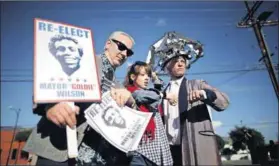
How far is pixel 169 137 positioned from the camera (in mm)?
1810

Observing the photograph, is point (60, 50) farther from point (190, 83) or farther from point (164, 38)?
point (164, 38)

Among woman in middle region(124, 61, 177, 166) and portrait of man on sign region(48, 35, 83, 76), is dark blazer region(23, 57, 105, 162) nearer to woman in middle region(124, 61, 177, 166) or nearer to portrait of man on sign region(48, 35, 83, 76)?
portrait of man on sign region(48, 35, 83, 76)

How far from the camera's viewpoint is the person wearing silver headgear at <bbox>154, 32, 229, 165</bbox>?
1.67m

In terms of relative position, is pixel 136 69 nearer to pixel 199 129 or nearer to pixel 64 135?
pixel 199 129

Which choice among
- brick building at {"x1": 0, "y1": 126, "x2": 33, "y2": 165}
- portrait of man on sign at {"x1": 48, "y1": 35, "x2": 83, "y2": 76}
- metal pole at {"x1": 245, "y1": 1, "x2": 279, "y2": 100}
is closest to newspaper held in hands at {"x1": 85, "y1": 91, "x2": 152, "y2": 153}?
portrait of man on sign at {"x1": 48, "y1": 35, "x2": 83, "y2": 76}

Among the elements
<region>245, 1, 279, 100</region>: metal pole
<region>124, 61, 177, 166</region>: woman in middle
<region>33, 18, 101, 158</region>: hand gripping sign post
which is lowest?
<region>124, 61, 177, 166</region>: woman in middle

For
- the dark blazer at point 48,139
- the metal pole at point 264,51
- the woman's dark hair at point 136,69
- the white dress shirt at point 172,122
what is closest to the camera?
the dark blazer at point 48,139

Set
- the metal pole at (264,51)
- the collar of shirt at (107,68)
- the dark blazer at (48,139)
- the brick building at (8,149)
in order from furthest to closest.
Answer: the brick building at (8,149), the metal pole at (264,51), the collar of shirt at (107,68), the dark blazer at (48,139)

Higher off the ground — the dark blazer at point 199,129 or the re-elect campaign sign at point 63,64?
the re-elect campaign sign at point 63,64

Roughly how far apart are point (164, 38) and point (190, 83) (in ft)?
2.13

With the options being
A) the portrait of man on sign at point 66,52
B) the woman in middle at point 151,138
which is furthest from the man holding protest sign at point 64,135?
the portrait of man on sign at point 66,52

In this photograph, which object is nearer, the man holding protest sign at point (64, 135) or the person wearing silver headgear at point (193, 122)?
the man holding protest sign at point (64, 135)

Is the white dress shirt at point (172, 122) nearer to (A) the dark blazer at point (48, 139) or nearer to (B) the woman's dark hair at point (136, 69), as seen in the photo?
(B) the woman's dark hair at point (136, 69)

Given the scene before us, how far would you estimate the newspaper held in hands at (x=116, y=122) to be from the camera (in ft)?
4.13
